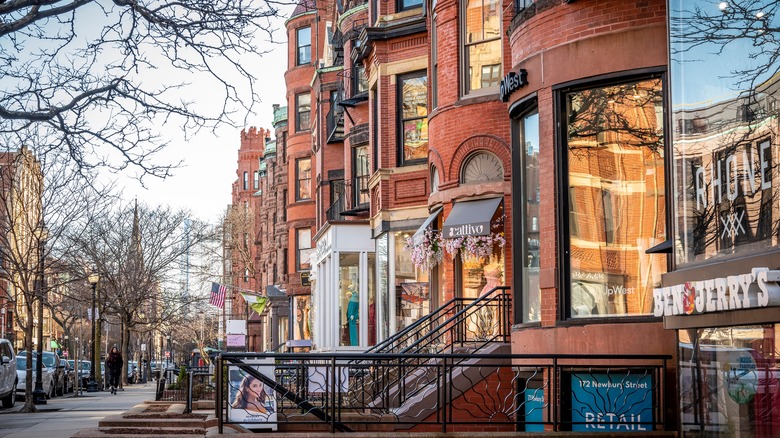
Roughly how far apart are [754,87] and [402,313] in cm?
1788

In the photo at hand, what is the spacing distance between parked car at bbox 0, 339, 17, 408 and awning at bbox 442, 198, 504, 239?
43.4ft

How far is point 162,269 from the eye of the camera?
2286 inches

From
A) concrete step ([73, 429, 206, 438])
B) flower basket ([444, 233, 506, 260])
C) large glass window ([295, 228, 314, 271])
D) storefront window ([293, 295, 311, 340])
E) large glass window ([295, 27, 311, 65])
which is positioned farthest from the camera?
large glass window ([295, 27, 311, 65])

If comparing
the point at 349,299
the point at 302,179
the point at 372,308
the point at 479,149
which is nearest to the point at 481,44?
the point at 479,149

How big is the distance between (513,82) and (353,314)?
17.2 meters

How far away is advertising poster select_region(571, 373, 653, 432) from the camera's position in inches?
535

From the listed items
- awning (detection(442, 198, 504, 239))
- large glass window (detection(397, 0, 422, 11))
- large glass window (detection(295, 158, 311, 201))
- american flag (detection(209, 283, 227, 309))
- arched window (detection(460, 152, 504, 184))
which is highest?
large glass window (detection(397, 0, 422, 11))

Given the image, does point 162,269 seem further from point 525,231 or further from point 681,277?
point 681,277

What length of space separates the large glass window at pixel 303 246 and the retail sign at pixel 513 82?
32936 millimetres

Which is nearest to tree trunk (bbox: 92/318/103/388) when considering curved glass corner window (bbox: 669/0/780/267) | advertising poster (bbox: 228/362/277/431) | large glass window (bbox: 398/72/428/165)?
large glass window (bbox: 398/72/428/165)

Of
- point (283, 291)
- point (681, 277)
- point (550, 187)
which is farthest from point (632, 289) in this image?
point (283, 291)

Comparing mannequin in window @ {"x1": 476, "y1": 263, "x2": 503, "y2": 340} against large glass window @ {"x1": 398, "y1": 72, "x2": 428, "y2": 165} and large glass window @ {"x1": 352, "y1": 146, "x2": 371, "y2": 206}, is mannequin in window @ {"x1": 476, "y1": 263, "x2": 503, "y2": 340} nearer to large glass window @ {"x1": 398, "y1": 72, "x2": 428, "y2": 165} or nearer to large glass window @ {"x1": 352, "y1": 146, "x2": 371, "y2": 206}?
large glass window @ {"x1": 398, "y1": 72, "x2": 428, "y2": 165}

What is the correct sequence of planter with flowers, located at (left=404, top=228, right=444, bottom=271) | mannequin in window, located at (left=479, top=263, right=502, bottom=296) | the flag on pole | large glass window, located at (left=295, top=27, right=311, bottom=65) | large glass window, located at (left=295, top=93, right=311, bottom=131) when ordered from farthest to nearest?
the flag on pole
large glass window, located at (left=295, top=27, right=311, bottom=65)
large glass window, located at (left=295, top=93, right=311, bottom=131)
planter with flowers, located at (left=404, top=228, right=444, bottom=271)
mannequin in window, located at (left=479, top=263, right=502, bottom=296)

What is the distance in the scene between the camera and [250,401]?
13680 mm
